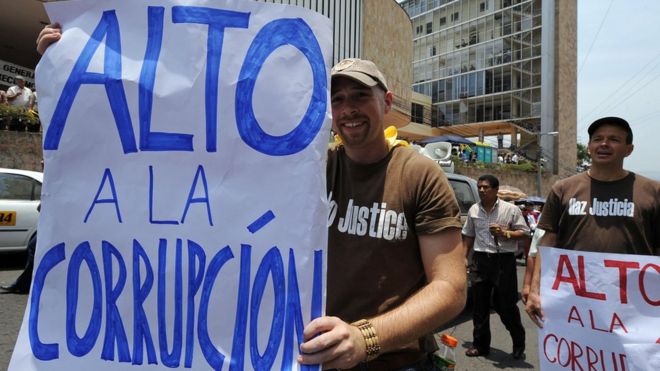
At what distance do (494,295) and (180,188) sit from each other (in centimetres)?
442

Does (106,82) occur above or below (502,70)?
below

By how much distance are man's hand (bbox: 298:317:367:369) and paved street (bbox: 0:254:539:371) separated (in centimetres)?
363

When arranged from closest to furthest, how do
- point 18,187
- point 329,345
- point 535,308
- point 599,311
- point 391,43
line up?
1. point 329,345
2. point 599,311
3. point 535,308
4. point 18,187
5. point 391,43

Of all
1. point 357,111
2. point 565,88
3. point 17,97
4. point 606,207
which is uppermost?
point 565,88

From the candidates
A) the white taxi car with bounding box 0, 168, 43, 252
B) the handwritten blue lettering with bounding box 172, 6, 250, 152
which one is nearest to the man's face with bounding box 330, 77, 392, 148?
the handwritten blue lettering with bounding box 172, 6, 250, 152

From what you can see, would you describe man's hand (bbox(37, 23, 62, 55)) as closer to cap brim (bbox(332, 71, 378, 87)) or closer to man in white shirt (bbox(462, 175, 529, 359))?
cap brim (bbox(332, 71, 378, 87))

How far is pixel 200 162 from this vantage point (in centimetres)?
130

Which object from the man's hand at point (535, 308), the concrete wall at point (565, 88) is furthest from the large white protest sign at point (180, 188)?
the concrete wall at point (565, 88)

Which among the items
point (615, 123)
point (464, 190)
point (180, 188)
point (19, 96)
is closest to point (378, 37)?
point (19, 96)

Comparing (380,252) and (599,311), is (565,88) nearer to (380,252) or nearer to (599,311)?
(599,311)

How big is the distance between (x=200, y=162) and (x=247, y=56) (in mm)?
319

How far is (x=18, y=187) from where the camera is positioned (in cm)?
739

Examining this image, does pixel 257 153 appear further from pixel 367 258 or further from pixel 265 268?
pixel 367 258

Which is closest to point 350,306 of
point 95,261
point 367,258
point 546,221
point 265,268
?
point 367,258
